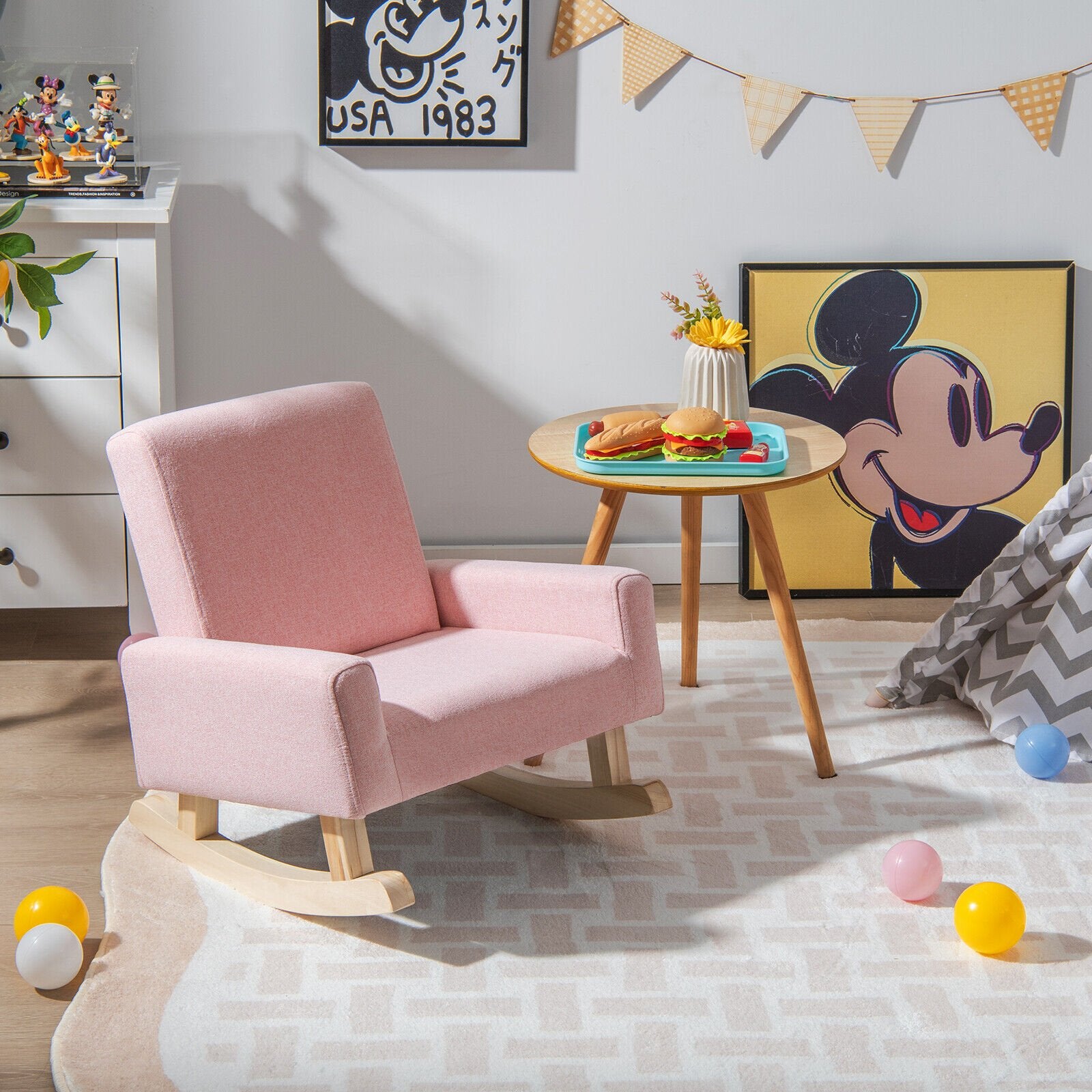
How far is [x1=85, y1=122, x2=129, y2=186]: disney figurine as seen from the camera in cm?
257

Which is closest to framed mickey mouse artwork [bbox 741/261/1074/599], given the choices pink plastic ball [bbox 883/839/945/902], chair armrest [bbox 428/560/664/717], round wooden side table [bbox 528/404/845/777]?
round wooden side table [bbox 528/404/845/777]

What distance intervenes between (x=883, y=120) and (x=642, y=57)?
1.81 ft

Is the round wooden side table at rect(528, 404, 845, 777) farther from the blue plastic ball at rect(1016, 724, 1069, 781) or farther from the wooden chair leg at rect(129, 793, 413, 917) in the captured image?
the wooden chair leg at rect(129, 793, 413, 917)

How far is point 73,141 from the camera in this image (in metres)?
2.66

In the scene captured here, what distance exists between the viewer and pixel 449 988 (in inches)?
69.2

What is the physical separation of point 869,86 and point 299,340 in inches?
54.1

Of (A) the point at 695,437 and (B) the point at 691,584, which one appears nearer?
(A) the point at 695,437

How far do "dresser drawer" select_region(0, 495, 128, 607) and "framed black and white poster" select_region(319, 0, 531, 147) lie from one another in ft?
3.11

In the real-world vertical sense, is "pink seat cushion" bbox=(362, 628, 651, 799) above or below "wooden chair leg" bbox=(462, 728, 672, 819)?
above

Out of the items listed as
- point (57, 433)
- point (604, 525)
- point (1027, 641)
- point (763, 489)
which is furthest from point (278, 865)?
point (1027, 641)

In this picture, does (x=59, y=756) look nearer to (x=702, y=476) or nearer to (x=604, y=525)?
(x=604, y=525)

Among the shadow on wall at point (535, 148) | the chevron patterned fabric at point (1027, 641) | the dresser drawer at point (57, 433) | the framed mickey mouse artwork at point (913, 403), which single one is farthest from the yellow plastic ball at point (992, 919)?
the shadow on wall at point (535, 148)

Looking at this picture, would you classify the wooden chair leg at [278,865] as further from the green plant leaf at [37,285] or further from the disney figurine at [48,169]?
the disney figurine at [48,169]

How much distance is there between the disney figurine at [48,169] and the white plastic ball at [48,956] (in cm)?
143
